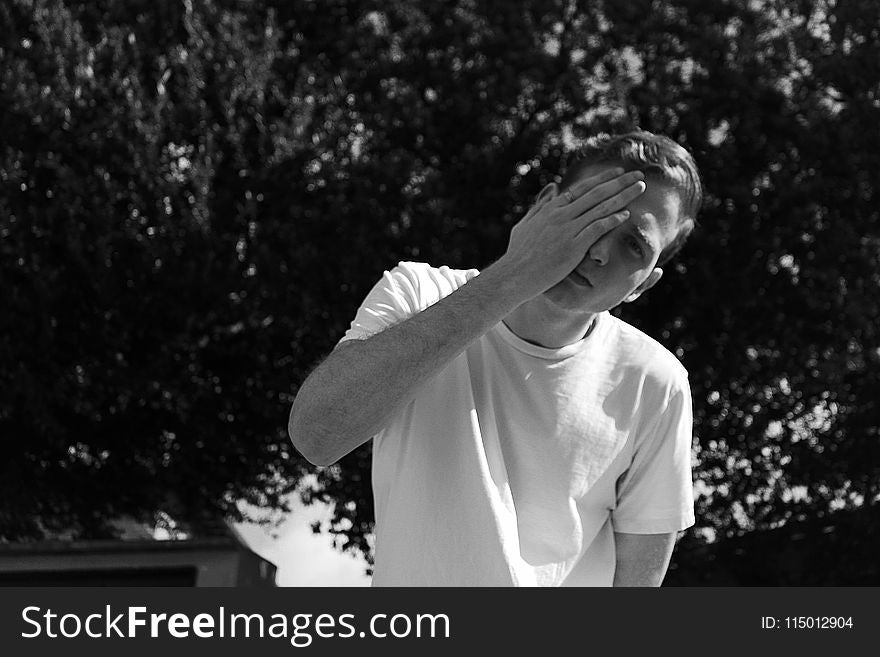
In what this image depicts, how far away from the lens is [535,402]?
1944 mm

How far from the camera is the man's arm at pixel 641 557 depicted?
6.59ft

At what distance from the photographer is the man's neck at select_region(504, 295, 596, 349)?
1.94 metres

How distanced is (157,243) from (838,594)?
4.77 meters

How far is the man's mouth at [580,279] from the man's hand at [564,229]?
0.07 meters

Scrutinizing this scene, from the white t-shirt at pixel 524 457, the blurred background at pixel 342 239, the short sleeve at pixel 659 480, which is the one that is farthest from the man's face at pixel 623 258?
the blurred background at pixel 342 239

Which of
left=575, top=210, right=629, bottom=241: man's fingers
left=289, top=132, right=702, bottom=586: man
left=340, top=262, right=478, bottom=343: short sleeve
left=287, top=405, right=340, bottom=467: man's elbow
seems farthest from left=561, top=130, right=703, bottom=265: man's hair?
left=287, top=405, right=340, bottom=467: man's elbow

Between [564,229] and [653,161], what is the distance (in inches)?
11.3

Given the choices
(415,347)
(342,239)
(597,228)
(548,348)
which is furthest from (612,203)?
(342,239)

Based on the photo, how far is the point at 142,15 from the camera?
6.78 meters

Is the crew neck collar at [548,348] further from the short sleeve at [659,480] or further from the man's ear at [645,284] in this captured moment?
the short sleeve at [659,480]

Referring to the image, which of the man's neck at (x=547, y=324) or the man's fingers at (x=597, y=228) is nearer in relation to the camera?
the man's fingers at (x=597, y=228)

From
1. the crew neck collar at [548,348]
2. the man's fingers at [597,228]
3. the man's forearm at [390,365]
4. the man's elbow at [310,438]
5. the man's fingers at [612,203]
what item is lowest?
the man's elbow at [310,438]

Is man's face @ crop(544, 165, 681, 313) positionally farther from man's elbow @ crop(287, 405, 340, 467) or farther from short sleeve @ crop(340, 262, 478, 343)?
man's elbow @ crop(287, 405, 340, 467)

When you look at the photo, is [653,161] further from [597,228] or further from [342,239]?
[342,239]
